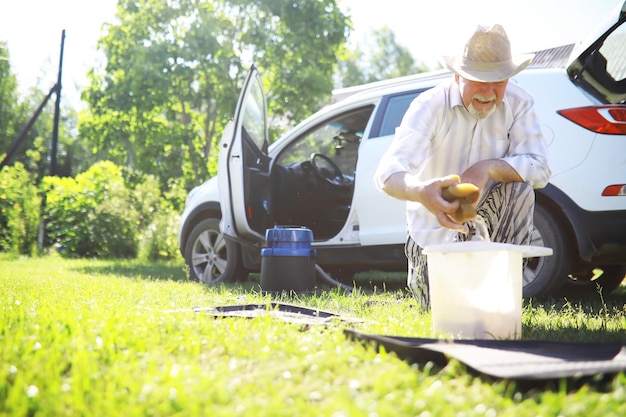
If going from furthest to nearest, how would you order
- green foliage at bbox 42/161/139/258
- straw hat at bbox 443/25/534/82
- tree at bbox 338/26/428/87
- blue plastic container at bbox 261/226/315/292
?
tree at bbox 338/26/428/87 < green foliage at bbox 42/161/139/258 < blue plastic container at bbox 261/226/315/292 < straw hat at bbox 443/25/534/82

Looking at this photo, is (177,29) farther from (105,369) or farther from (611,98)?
(105,369)

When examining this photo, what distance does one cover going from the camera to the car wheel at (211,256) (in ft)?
18.9

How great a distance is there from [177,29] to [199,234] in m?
5.84

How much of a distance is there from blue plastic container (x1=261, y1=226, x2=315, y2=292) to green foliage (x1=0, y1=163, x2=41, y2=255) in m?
10.3

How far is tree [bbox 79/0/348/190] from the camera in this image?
10234 millimetres

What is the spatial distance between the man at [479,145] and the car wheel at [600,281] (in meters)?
2.17

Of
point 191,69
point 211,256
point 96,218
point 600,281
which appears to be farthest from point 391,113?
point 96,218

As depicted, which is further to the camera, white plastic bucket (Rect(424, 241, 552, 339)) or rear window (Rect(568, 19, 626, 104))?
rear window (Rect(568, 19, 626, 104))

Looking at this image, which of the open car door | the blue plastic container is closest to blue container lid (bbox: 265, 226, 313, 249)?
the blue plastic container

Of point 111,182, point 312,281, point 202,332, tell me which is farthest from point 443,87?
point 111,182

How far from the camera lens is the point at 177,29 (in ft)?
34.8

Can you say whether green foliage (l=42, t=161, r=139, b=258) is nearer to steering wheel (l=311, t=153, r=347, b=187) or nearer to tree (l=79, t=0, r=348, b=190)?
tree (l=79, t=0, r=348, b=190)

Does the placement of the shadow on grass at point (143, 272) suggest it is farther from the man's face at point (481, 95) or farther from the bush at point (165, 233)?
the man's face at point (481, 95)

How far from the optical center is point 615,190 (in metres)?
3.80
